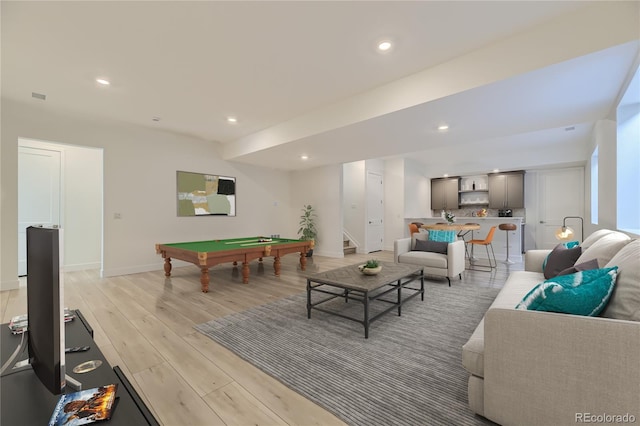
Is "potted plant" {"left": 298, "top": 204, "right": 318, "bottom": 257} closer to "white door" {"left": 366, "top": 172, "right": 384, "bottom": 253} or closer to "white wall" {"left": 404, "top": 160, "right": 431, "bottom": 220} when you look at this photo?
"white door" {"left": 366, "top": 172, "right": 384, "bottom": 253}

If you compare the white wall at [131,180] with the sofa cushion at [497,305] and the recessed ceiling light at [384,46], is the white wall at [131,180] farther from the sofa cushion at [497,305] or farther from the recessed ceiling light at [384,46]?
the sofa cushion at [497,305]

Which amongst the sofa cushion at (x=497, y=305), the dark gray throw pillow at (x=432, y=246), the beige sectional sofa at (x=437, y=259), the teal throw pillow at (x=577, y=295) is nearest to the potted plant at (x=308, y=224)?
the beige sectional sofa at (x=437, y=259)

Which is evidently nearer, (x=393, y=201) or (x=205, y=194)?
(x=205, y=194)

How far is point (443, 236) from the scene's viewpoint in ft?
15.1

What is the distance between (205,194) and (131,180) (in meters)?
1.46

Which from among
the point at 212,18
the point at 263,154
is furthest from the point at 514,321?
the point at 263,154

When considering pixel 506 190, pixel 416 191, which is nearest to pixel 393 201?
pixel 416 191

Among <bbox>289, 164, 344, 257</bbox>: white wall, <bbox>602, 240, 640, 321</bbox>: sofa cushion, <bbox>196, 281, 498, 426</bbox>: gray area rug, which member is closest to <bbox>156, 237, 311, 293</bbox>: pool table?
<bbox>196, 281, 498, 426</bbox>: gray area rug

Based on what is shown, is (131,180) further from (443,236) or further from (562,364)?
(562,364)

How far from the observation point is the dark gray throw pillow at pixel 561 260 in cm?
260

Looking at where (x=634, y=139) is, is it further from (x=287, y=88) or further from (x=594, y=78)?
(x=287, y=88)

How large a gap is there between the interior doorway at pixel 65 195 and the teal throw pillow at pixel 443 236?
6.35 m

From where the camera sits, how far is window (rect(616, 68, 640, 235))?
9.82 ft

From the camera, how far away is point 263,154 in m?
5.86
